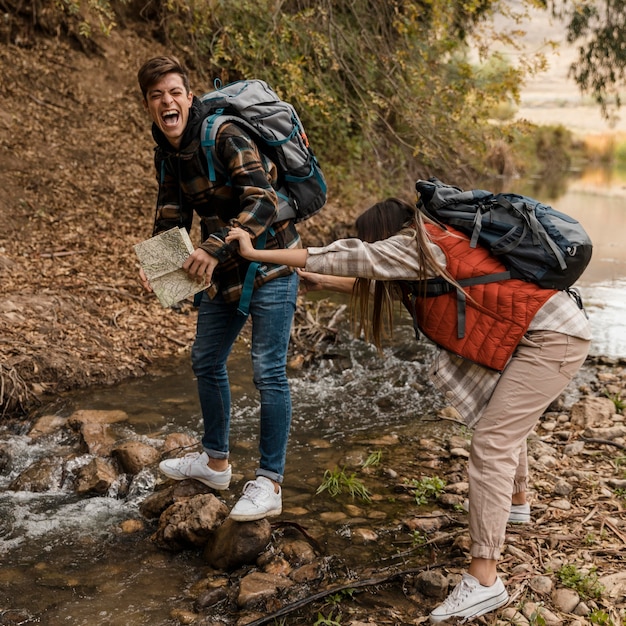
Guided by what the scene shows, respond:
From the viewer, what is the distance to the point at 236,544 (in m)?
3.23

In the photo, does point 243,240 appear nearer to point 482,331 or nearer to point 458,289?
point 458,289

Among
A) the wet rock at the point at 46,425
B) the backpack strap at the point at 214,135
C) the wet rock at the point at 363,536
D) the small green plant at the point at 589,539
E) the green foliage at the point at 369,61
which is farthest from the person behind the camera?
the green foliage at the point at 369,61

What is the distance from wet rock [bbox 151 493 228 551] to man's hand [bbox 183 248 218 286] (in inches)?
45.1

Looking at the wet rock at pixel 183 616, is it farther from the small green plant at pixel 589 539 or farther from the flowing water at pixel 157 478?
the small green plant at pixel 589 539

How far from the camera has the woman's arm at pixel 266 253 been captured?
2838 mm

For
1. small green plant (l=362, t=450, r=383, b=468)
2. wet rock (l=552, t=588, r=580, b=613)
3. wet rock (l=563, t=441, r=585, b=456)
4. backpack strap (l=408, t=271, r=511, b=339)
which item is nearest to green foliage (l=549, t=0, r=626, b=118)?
wet rock (l=563, t=441, r=585, b=456)

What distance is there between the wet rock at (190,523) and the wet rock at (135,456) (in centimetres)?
67

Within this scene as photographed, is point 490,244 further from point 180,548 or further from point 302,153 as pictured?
point 180,548

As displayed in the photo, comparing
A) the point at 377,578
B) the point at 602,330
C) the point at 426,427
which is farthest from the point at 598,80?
the point at 377,578

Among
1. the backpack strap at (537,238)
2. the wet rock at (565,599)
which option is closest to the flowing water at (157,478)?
the wet rock at (565,599)

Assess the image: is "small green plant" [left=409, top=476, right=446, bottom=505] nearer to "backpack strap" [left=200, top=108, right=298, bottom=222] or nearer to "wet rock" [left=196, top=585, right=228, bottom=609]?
"wet rock" [left=196, top=585, right=228, bottom=609]

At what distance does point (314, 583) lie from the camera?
3.16 meters

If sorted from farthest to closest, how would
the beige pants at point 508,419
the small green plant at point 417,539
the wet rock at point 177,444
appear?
1. the wet rock at point 177,444
2. the small green plant at point 417,539
3. the beige pants at point 508,419

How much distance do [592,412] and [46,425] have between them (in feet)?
12.0
